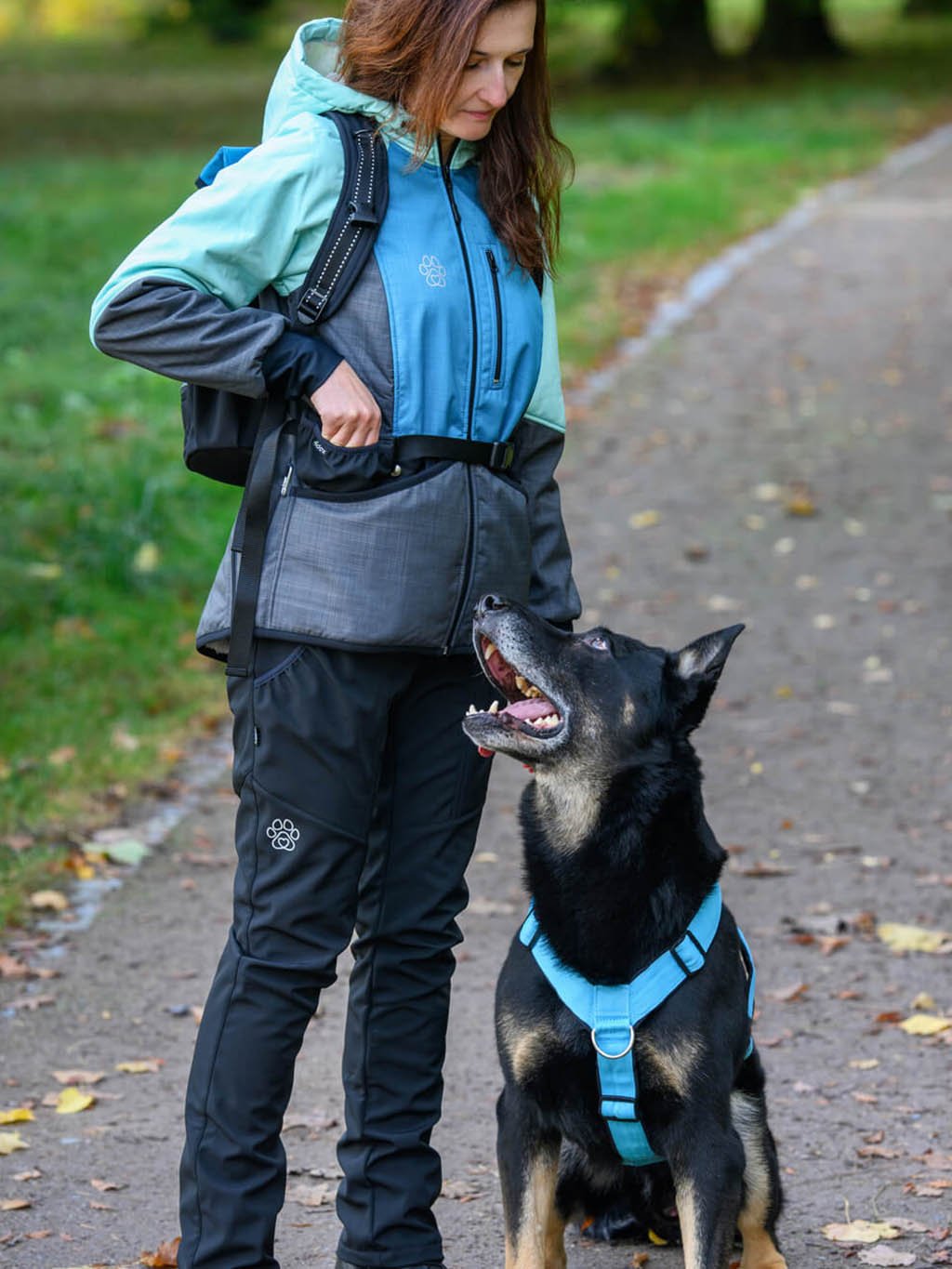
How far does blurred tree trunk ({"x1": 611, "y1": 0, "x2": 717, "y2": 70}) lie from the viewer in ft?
98.0

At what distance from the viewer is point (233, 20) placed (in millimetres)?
43344

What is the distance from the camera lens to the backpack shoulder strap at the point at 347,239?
3.15 metres

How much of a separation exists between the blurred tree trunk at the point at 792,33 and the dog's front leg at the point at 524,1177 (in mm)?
29499

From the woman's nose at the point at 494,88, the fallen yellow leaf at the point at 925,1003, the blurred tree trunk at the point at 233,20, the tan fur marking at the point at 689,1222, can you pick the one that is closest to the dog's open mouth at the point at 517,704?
the tan fur marking at the point at 689,1222

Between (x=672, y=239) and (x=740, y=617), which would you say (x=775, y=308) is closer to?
(x=672, y=239)

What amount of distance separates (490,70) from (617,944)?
173cm

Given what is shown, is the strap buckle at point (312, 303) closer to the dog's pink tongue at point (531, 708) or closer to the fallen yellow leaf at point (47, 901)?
the dog's pink tongue at point (531, 708)

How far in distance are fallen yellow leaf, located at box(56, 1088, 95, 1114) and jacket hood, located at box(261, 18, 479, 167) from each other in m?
2.66

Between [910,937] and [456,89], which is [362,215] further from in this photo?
[910,937]

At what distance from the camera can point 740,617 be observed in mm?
8641

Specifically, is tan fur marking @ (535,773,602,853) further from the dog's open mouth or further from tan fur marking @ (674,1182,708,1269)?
tan fur marking @ (674,1182,708,1269)

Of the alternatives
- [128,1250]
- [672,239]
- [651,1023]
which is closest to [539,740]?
[651,1023]

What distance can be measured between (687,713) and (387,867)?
70 centimetres

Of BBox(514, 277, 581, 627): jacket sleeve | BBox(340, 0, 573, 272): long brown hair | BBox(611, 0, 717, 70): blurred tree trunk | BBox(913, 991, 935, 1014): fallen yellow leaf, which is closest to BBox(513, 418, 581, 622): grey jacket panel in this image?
BBox(514, 277, 581, 627): jacket sleeve
